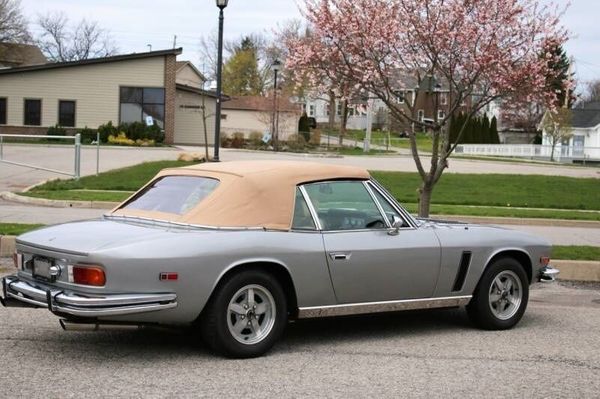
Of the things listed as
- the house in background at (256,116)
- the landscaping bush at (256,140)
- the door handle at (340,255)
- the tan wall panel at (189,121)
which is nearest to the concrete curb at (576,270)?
the door handle at (340,255)

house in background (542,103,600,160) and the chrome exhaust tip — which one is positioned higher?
house in background (542,103,600,160)

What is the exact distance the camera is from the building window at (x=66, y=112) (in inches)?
1785

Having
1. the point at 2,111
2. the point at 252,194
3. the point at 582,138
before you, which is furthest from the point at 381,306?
the point at 582,138

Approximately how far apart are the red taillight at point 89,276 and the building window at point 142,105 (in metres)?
40.9

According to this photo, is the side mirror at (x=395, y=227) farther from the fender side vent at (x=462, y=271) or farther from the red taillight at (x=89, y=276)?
the red taillight at (x=89, y=276)

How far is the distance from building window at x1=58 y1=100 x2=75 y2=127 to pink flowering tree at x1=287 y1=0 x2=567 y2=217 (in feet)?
117

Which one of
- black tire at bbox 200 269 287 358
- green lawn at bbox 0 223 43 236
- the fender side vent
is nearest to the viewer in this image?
black tire at bbox 200 269 287 358

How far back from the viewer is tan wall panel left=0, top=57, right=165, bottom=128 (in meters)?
44.9

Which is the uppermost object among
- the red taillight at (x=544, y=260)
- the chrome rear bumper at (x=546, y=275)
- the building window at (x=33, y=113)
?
the building window at (x=33, y=113)

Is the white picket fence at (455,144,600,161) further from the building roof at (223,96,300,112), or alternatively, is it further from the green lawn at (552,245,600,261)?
the green lawn at (552,245,600,261)

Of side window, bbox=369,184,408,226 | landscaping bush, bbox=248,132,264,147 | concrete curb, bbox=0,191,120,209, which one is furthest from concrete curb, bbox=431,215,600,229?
landscaping bush, bbox=248,132,264,147

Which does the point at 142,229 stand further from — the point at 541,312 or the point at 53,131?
the point at 53,131

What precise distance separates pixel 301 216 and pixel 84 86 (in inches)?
1635

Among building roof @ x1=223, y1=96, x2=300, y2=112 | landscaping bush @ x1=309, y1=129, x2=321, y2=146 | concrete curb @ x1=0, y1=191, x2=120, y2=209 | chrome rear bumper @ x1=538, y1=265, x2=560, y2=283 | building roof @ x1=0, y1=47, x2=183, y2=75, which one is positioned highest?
building roof @ x1=0, y1=47, x2=183, y2=75
